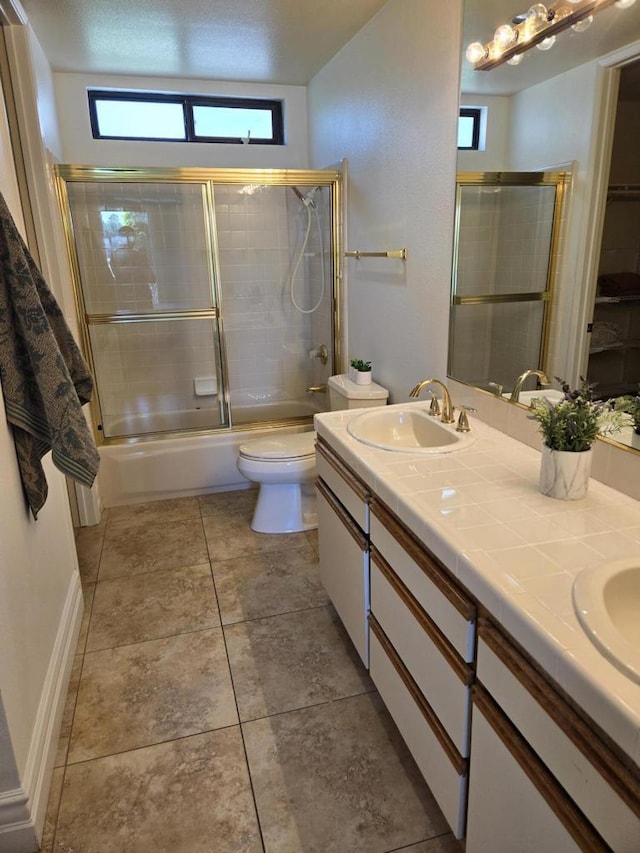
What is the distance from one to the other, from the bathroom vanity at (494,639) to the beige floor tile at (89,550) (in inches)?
56.2

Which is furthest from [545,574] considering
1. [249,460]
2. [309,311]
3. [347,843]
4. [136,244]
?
[136,244]

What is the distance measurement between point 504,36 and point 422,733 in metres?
2.02

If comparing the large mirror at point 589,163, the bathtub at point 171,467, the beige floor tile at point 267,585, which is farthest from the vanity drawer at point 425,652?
the bathtub at point 171,467

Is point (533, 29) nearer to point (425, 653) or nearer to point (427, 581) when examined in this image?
point (427, 581)

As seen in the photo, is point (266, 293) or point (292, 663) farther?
point (266, 293)

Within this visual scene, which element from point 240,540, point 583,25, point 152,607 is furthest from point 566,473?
point 240,540

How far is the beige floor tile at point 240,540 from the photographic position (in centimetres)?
282

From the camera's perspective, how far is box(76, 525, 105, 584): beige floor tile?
268 cm

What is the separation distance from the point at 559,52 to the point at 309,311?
2.46 m

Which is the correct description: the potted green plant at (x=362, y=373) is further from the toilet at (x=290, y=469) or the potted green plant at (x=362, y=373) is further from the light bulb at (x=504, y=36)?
the light bulb at (x=504, y=36)

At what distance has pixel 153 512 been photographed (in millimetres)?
3301

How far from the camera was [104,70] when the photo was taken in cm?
335

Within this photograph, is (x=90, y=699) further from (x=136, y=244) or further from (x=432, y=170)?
(x=136, y=244)

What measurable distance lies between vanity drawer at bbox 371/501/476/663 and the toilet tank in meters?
1.27
